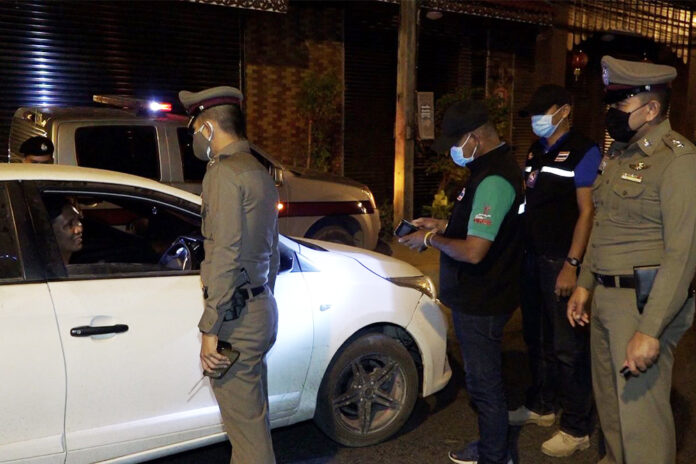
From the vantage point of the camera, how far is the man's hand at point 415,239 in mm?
3450

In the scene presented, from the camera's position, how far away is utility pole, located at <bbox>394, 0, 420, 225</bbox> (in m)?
9.33

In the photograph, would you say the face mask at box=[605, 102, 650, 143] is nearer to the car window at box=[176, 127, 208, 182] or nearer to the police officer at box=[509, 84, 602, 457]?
the police officer at box=[509, 84, 602, 457]

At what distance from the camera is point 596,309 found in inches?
125

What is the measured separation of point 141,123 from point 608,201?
4754 mm

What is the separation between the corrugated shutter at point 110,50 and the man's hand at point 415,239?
679 centimetres

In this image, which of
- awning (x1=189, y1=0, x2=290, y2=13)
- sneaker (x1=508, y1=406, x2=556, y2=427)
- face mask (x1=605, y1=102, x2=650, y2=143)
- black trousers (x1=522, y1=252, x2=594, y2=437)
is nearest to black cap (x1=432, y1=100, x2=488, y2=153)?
face mask (x1=605, y1=102, x2=650, y2=143)

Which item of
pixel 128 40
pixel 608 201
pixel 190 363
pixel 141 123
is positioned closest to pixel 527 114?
pixel 608 201

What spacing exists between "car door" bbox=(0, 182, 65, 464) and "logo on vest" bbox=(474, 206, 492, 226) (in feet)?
6.32

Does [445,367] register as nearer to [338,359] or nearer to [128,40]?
[338,359]

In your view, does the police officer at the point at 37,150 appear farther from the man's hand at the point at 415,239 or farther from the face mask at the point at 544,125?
the face mask at the point at 544,125

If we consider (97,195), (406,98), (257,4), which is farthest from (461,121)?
(257,4)

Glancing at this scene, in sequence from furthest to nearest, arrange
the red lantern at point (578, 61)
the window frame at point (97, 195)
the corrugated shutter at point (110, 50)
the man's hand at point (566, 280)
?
the red lantern at point (578, 61)
the corrugated shutter at point (110, 50)
the man's hand at point (566, 280)
the window frame at point (97, 195)

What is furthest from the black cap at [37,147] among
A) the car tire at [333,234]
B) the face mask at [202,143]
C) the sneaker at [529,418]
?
the sneaker at [529,418]

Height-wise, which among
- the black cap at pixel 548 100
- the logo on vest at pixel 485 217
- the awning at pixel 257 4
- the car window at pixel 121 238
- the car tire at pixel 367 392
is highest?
the awning at pixel 257 4
